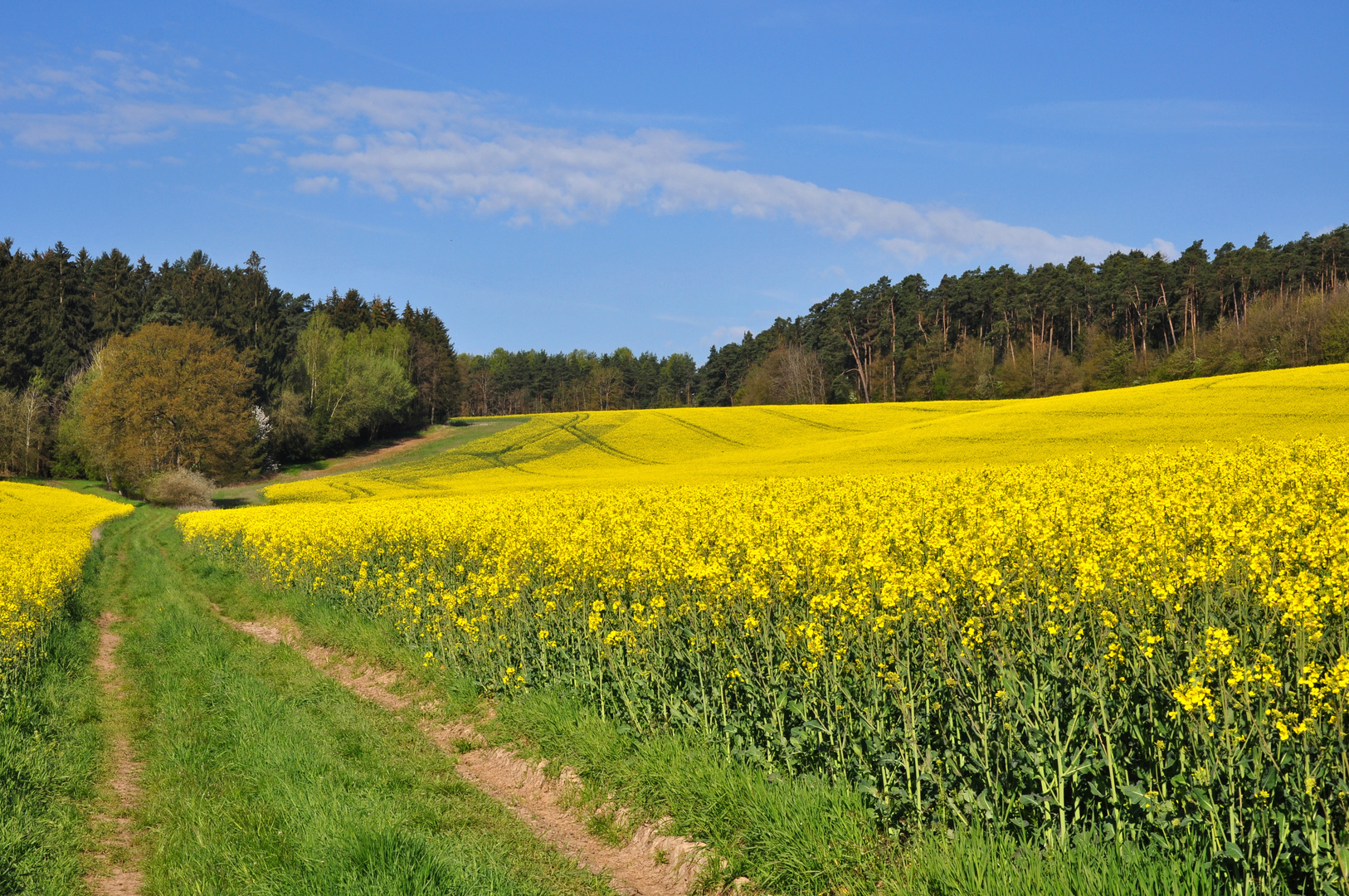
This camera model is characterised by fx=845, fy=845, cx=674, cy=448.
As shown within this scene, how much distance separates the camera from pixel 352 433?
231 ft

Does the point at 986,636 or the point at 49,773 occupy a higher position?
the point at 986,636

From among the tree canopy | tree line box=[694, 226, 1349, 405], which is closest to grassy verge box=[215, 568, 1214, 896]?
the tree canopy

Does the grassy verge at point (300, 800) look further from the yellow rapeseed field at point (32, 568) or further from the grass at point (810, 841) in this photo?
the yellow rapeseed field at point (32, 568)

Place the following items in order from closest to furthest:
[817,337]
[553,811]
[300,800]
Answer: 1. [300,800]
2. [553,811]
3. [817,337]

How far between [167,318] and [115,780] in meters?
76.0

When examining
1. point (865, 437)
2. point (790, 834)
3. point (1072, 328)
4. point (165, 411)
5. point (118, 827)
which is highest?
point (1072, 328)

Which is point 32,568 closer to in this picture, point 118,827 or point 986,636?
point 118,827

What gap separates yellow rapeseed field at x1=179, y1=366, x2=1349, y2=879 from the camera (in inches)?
153

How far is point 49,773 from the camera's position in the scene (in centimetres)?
712

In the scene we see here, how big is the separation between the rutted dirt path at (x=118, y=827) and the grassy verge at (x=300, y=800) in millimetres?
109

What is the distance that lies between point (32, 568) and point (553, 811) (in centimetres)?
1317

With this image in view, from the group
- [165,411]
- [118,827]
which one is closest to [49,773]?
[118,827]

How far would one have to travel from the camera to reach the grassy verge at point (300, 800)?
16.3ft

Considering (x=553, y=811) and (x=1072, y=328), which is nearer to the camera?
(x=553, y=811)
